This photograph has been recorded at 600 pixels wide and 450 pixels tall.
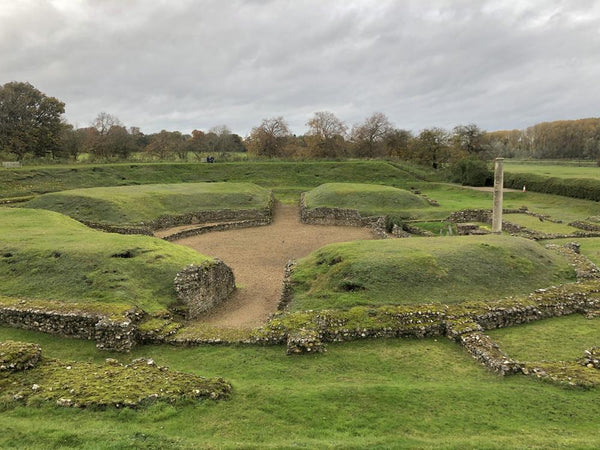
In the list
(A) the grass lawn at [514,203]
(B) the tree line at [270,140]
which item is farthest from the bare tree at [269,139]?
(A) the grass lawn at [514,203]

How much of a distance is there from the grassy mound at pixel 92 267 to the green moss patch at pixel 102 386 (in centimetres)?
511

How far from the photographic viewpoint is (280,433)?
8891mm

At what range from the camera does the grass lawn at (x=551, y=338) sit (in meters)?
13.2

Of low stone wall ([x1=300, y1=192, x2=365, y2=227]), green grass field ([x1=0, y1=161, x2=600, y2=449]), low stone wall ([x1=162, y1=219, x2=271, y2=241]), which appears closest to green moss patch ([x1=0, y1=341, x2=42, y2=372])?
green grass field ([x1=0, y1=161, x2=600, y2=449])

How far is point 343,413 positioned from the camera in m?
9.66

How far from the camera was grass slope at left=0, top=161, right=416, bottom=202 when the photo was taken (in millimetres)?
48969

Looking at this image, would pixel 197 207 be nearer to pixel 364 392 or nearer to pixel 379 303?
pixel 379 303

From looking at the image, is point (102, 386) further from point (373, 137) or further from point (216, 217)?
point (373, 137)

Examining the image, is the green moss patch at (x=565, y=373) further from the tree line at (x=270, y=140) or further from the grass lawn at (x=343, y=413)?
the tree line at (x=270, y=140)

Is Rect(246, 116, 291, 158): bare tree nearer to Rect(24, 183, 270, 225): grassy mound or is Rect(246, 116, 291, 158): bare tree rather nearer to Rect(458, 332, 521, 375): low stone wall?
Rect(24, 183, 270, 225): grassy mound


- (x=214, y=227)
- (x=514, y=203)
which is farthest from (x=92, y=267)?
(x=514, y=203)

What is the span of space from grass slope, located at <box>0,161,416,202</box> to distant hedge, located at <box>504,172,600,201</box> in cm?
1462

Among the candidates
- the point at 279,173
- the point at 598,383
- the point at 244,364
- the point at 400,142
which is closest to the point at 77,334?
the point at 244,364

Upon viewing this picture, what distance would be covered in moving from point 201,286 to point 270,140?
7052 centimetres
